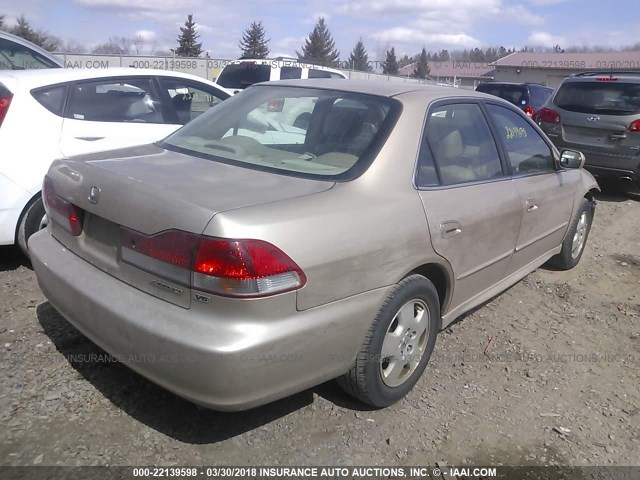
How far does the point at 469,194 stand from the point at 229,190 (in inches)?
58.7

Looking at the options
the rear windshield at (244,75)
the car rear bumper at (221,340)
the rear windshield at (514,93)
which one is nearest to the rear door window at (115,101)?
the car rear bumper at (221,340)

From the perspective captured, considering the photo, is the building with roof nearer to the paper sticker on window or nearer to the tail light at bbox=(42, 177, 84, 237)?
the paper sticker on window

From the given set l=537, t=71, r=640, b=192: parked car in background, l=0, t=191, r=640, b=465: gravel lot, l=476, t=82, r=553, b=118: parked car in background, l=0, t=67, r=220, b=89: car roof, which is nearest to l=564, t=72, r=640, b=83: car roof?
l=537, t=71, r=640, b=192: parked car in background

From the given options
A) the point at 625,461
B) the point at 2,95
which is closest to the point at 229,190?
the point at 625,461

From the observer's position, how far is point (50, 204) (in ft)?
9.80

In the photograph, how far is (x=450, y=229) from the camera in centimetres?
304

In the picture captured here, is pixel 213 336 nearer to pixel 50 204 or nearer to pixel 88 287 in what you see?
pixel 88 287

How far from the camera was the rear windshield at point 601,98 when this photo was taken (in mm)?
8008

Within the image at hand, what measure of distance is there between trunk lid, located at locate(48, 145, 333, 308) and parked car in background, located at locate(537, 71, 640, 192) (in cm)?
680

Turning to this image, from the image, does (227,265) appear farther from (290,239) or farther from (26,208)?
(26,208)

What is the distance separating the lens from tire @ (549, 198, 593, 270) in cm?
497

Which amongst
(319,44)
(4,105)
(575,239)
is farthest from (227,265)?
(319,44)

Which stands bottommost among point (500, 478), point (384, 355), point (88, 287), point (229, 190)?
point (500, 478)

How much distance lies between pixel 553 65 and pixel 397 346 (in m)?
58.5
